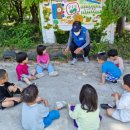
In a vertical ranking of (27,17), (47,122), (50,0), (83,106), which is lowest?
(47,122)

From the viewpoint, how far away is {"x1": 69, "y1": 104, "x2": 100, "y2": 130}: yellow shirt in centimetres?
332

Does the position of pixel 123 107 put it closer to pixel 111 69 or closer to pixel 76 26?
pixel 111 69

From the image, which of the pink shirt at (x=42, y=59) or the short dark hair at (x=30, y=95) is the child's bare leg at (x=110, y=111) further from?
the pink shirt at (x=42, y=59)

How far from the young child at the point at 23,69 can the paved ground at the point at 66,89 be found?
0.11m

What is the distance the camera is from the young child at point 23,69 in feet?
15.0

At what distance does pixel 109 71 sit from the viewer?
14.8 ft

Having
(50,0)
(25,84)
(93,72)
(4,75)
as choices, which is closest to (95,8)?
(50,0)

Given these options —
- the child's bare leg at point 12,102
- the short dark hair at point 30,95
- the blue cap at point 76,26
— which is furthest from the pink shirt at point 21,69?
the short dark hair at point 30,95

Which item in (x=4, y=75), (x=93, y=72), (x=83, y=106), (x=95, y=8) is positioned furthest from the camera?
(x=95, y=8)

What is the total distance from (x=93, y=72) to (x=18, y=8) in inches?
129

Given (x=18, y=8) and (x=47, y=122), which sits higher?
(x=18, y=8)

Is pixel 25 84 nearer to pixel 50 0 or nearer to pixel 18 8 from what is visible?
pixel 50 0

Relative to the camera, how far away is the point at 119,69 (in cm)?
461

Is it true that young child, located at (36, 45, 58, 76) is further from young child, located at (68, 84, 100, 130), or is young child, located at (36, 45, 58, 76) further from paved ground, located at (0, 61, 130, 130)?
young child, located at (68, 84, 100, 130)
